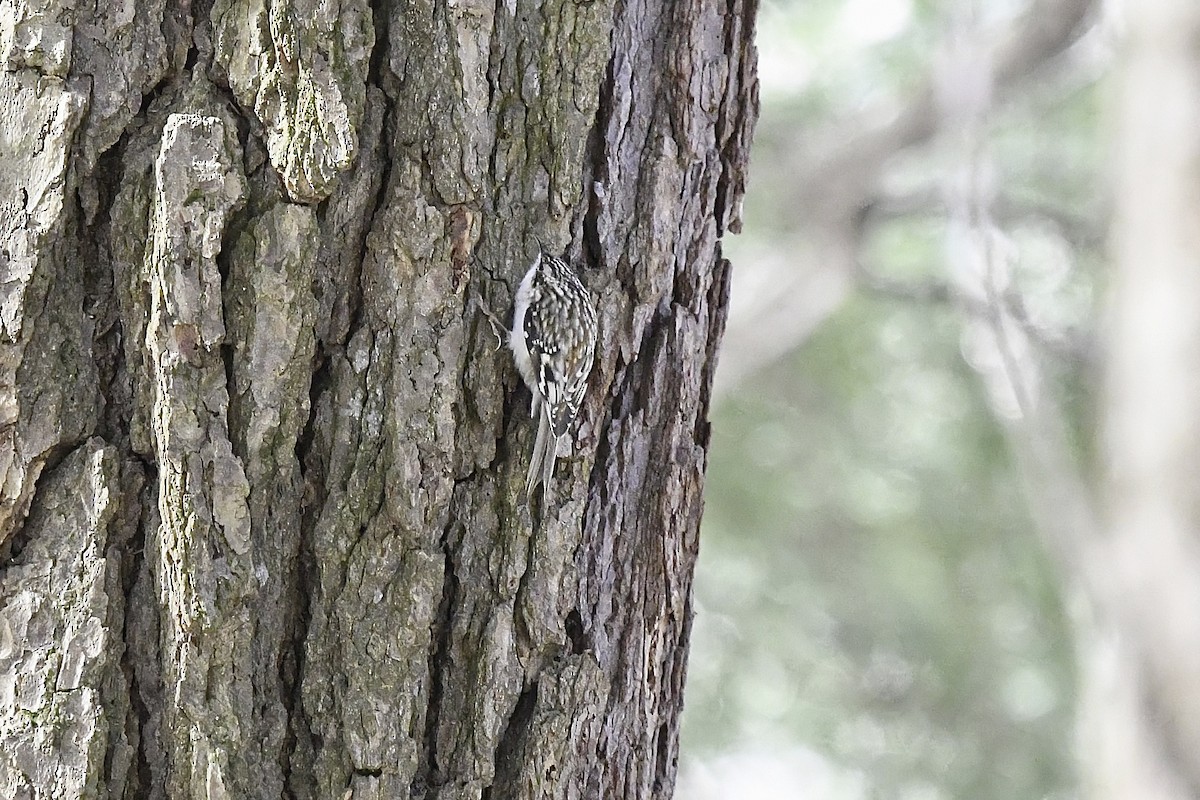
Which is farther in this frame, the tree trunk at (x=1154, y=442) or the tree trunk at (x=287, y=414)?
the tree trunk at (x=1154, y=442)

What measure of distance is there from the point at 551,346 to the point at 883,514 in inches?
211

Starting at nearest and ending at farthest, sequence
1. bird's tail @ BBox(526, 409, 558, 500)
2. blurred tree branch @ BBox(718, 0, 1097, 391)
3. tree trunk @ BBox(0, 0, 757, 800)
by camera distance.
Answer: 1. tree trunk @ BBox(0, 0, 757, 800)
2. bird's tail @ BBox(526, 409, 558, 500)
3. blurred tree branch @ BBox(718, 0, 1097, 391)

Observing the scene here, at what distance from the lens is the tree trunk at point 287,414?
50.8 inches

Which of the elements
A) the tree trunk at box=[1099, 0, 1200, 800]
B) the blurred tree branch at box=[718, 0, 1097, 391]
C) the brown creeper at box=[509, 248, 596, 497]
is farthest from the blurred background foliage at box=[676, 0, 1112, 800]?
the brown creeper at box=[509, 248, 596, 497]

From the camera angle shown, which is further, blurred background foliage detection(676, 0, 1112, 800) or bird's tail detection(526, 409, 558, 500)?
blurred background foliage detection(676, 0, 1112, 800)

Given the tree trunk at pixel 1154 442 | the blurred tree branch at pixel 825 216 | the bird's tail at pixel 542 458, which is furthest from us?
the blurred tree branch at pixel 825 216

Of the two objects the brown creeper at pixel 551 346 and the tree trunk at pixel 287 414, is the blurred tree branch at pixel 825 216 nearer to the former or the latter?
the brown creeper at pixel 551 346

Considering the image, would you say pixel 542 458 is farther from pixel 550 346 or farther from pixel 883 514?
pixel 883 514

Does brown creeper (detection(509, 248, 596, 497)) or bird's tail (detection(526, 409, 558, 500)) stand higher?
brown creeper (detection(509, 248, 596, 497))

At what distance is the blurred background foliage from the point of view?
6.26 m

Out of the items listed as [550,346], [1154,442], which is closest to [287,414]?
[550,346]

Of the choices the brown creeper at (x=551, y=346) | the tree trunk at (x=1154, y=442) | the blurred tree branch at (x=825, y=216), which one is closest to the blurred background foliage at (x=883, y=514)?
the blurred tree branch at (x=825, y=216)

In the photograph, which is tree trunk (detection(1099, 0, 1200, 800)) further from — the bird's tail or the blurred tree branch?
the bird's tail

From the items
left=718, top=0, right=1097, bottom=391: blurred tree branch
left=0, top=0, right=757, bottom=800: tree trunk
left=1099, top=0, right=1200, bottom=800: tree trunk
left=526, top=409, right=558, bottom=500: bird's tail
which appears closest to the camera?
A: left=0, top=0, right=757, bottom=800: tree trunk
